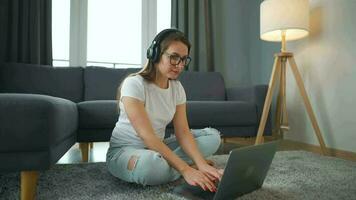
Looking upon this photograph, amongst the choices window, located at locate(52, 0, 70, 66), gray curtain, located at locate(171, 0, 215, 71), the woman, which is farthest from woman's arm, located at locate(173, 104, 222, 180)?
window, located at locate(52, 0, 70, 66)

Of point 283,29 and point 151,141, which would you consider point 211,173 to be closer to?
point 151,141

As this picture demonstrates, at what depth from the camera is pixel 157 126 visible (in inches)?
47.4

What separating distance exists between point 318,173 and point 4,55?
8.25 ft

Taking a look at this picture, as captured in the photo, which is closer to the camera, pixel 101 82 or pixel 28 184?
pixel 28 184

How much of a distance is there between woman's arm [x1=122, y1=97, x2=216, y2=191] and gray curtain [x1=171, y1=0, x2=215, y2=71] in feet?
6.36

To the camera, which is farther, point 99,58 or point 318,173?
point 99,58

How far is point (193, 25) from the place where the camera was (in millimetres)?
2920

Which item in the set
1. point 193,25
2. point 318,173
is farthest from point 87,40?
point 318,173

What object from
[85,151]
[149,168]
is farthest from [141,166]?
[85,151]

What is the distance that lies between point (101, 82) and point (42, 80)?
1.49ft

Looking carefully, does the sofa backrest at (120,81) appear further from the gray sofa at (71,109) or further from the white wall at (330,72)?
the white wall at (330,72)

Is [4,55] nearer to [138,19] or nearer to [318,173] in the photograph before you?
[138,19]

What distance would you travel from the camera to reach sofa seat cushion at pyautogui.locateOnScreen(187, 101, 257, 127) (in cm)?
201

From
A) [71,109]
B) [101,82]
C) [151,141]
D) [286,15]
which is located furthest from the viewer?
[101,82]
